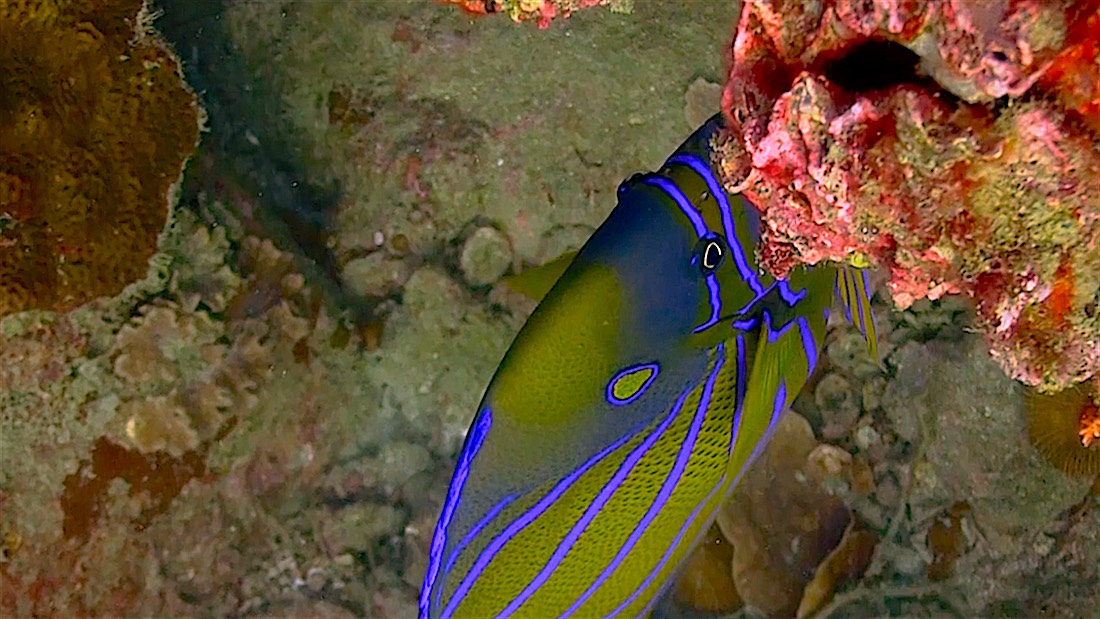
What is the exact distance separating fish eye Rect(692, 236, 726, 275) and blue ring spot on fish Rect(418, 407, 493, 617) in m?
0.59

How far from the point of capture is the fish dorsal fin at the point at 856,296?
6.24 feet

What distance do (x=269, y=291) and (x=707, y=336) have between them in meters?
1.71

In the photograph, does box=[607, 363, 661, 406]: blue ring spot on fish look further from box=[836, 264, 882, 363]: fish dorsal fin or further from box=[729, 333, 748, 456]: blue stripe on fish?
box=[836, 264, 882, 363]: fish dorsal fin

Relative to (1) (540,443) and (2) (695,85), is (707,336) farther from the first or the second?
(2) (695,85)

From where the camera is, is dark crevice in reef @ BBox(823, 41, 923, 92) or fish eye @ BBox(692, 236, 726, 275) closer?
dark crevice in reef @ BBox(823, 41, 923, 92)

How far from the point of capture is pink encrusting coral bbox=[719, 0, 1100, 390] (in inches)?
38.7

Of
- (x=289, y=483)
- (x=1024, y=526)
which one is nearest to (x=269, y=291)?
(x=289, y=483)

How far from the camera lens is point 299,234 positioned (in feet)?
10.6

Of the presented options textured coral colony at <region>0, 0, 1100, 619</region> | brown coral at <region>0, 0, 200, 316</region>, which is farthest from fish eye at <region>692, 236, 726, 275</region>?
brown coral at <region>0, 0, 200, 316</region>

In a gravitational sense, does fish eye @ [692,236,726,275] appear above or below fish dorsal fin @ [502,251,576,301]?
above

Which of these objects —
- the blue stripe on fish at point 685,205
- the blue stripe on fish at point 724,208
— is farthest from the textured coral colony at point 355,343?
the blue stripe on fish at point 685,205

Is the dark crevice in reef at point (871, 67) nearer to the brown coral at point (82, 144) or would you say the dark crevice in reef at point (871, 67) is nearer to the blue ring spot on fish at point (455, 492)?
the blue ring spot on fish at point (455, 492)

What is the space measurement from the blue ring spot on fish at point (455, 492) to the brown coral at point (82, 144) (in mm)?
1361

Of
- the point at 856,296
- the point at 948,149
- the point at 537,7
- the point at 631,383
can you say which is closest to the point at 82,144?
the point at 537,7
